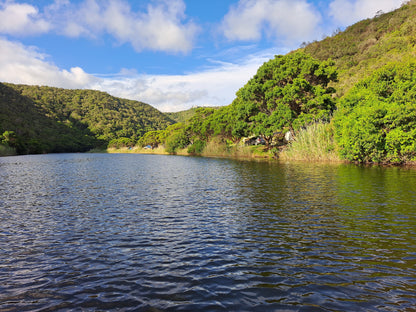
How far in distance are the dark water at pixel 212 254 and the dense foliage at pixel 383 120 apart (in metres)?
16.6

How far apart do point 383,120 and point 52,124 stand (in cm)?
16103

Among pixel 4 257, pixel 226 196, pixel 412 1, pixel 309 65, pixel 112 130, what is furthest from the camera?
pixel 112 130

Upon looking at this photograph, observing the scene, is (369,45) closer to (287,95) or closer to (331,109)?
(331,109)

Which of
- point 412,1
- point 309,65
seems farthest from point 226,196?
point 412,1

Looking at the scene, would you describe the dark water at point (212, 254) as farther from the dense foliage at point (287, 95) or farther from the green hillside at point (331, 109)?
the dense foliage at point (287, 95)

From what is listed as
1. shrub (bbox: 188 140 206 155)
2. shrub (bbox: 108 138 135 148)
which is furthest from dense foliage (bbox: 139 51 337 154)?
shrub (bbox: 108 138 135 148)

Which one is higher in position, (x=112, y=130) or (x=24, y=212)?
(x=112, y=130)

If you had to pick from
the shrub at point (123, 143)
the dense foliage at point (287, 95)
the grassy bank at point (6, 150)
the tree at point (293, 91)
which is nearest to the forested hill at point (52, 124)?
the shrub at point (123, 143)

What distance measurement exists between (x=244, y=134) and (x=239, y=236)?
49.0 metres

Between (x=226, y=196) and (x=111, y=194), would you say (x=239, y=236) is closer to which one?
(x=226, y=196)

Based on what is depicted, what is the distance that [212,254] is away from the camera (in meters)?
7.58

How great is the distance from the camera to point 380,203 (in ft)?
42.3

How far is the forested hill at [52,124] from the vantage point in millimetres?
106375

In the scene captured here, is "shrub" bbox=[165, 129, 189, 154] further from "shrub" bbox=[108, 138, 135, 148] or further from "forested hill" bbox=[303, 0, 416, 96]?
"shrub" bbox=[108, 138, 135, 148]
